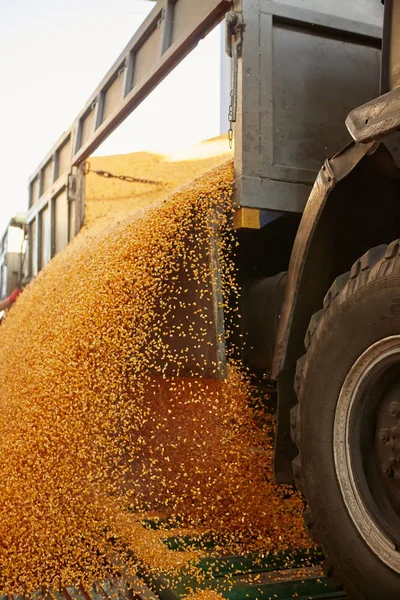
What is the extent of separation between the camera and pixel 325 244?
6.61 ft

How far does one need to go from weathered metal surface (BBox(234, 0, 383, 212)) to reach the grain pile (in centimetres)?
18

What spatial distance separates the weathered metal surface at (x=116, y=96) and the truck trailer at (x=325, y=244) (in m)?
0.02

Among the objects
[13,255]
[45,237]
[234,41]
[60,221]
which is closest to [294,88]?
[234,41]

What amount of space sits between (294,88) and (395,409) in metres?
1.56

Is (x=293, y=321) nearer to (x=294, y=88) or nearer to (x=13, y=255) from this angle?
(x=294, y=88)

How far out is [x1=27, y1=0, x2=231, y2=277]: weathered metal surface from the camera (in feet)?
10.3

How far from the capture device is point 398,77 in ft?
5.61

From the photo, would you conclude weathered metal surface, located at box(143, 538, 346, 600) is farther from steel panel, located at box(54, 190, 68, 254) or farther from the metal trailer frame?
steel panel, located at box(54, 190, 68, 254)

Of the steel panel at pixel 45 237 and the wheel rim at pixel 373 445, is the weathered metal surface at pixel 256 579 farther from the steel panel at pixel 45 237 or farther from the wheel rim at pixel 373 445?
the steel panel at pixel 45 237

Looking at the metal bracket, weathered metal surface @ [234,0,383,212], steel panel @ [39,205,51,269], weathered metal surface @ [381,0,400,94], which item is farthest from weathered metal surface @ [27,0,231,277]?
weathered metal surface @ [381,0,400,94]

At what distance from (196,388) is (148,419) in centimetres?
33

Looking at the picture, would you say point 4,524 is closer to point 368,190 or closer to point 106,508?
point 106,508

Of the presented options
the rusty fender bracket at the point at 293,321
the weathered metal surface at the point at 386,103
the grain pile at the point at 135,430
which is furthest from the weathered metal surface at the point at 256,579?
the weathered metal surface at the point at 386,103

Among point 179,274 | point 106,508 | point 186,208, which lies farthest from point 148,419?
point 186,208
